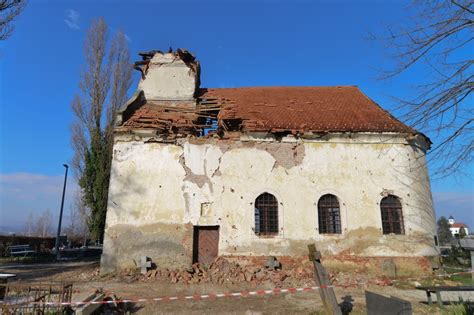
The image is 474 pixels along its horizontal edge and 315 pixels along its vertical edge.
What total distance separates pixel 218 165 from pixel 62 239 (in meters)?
21.8

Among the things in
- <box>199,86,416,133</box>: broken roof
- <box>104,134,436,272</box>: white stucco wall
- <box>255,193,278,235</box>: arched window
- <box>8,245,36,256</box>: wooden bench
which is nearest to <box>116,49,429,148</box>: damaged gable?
<box>199,86,416,133</box>: broken roof

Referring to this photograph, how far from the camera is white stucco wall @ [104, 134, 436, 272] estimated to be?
45.5ft

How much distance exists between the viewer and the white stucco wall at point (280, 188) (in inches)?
546

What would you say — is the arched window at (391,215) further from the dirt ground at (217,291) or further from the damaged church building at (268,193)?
the dirt ground at (217,291)

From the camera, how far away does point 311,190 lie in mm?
14352

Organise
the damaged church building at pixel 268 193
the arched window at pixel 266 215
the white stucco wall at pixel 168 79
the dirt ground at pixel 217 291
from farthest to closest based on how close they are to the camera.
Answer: the white stucco wall at pixel 168 79, the arched window at pixel 266 215, the damaged church building at pixel 268 193, the dirt ground at pixel 217 291

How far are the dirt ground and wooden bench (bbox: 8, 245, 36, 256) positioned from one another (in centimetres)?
898

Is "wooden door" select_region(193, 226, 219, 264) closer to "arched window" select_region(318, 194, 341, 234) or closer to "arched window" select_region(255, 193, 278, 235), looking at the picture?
"arched window" select_region(255, 193, 278, 235)

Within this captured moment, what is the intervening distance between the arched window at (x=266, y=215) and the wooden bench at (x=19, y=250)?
17.4m

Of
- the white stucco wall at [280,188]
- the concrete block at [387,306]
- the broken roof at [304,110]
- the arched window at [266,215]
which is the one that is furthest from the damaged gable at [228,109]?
the concrete block at [387,306]

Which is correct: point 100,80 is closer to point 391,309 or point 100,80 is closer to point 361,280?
point 361,280

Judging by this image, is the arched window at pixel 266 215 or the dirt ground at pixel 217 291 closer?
the dirt ground at pixel 217 291

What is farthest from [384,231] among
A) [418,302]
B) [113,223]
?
[113,223]

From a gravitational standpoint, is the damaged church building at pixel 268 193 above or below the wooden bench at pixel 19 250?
above
